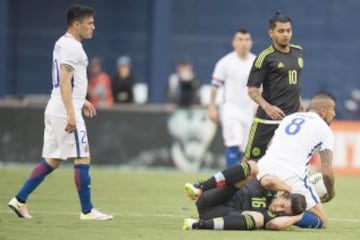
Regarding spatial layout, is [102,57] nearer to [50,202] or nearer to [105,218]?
[50,202]

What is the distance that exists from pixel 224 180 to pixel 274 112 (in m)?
1.95

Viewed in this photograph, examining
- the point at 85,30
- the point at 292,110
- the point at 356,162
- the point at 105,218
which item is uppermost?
the point at 85,30

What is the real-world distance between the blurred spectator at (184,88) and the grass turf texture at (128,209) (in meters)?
4.64

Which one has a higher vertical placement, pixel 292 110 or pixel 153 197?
pixel 292 110

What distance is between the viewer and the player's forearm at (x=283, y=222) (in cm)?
1173

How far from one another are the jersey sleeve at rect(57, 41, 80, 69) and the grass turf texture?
1.73 meters

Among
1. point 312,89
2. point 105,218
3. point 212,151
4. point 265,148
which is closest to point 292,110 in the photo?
point 265,148

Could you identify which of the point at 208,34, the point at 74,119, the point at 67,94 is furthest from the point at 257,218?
the point at 208,34

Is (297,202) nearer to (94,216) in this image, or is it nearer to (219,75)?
(94,216)

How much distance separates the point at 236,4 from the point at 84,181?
18.8 m

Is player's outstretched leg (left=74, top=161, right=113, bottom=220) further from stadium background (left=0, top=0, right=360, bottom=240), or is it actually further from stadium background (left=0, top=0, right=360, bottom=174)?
stadium background (left=0, top=0, right=360, bottom=174)

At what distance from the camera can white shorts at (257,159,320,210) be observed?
11922 millimetres

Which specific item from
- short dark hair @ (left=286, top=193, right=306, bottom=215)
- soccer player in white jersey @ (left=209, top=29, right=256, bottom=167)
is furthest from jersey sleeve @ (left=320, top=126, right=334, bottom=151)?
soccer player in white jersey @ (left=209, top=29, right=256, bottom=167)

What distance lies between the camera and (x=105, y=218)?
12.7m
